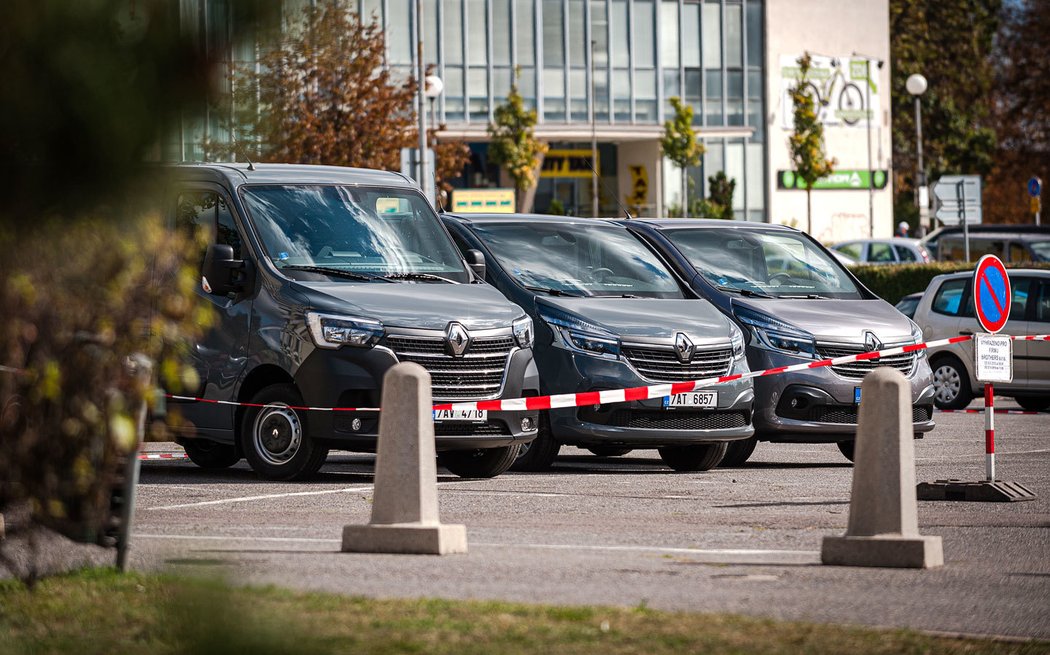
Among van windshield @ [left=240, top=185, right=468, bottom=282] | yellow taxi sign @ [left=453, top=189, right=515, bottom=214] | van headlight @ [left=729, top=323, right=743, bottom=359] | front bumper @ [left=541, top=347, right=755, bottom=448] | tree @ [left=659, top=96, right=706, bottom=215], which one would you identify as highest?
tree @ [left=659, top=96, right=706, bottom=215]

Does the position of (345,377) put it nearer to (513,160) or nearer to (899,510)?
(899,510)

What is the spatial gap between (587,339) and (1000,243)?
2755 cm

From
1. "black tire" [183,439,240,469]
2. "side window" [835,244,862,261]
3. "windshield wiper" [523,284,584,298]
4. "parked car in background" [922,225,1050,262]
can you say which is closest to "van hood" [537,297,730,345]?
"windshield wiper" [523,284,584,298]

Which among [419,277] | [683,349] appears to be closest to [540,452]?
[683,349]

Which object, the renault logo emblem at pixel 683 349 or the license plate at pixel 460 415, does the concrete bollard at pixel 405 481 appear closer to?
the license plate at pixel 460 415

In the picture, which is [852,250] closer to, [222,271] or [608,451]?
[608,451]

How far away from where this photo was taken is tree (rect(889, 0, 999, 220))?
89.7 m

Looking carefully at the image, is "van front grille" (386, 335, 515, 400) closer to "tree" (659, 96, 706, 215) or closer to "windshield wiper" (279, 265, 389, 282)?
"windshield wiper" (279, 265, 389, 282)

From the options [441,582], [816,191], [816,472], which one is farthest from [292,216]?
[816,191]

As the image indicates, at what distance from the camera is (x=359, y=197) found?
14398mm

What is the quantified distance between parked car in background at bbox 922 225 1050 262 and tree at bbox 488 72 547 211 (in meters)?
20.9

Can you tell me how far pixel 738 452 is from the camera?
1568cm

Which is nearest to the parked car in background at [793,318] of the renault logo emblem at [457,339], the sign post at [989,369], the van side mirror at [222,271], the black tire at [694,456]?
the black tire at [694,456]

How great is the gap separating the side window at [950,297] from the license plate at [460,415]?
12.3 meters
